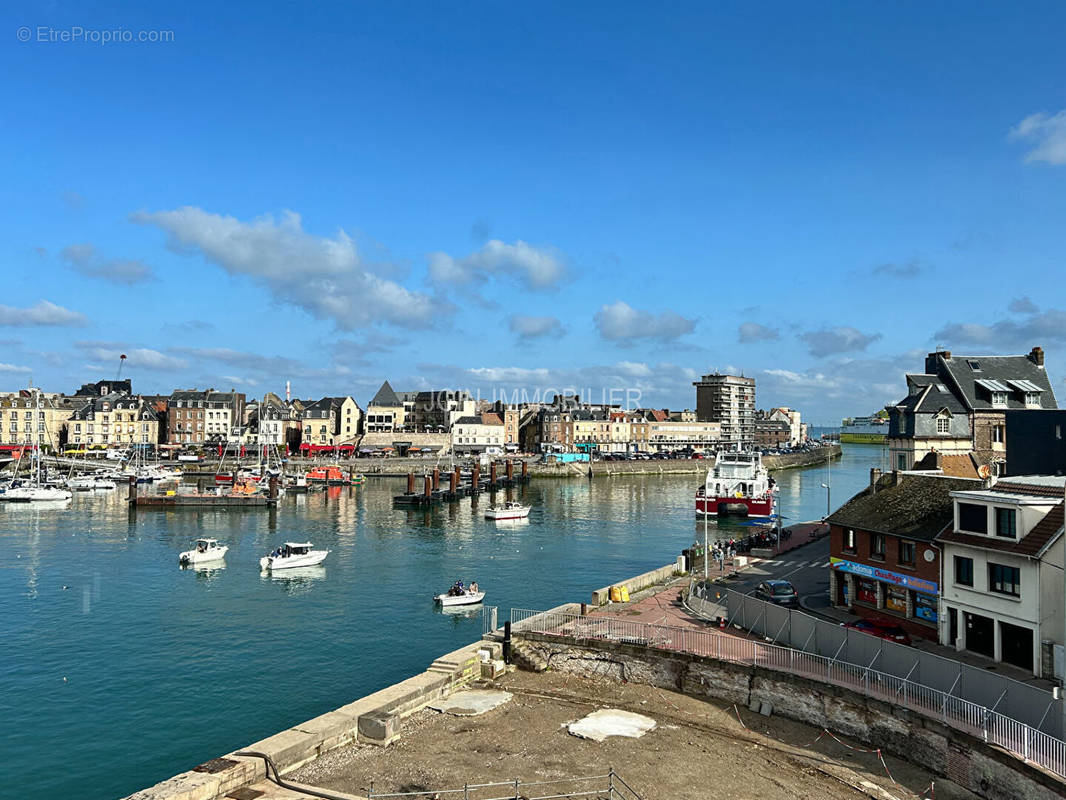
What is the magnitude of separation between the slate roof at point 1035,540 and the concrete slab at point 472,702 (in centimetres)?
1851

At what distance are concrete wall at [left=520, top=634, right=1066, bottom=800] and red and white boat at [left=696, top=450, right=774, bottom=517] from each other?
57465mm

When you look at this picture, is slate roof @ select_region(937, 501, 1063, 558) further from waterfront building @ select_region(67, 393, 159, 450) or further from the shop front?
waterfront building @ select_region(67, 393, 159, 450)

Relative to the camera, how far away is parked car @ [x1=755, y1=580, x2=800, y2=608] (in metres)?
37.3

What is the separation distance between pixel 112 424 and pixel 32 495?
3153 inches

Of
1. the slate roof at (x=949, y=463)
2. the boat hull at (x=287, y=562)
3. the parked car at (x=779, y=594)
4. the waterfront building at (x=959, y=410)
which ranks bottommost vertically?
the boat hull at (x=287, y=562)

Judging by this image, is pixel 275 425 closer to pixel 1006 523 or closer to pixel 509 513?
pixel 509 513

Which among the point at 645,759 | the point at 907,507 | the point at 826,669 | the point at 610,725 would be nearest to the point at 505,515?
the point at 907,507

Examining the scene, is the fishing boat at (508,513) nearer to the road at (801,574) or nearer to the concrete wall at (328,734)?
the road at (801,574)

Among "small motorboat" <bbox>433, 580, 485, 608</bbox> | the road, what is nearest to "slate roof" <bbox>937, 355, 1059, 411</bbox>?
the road

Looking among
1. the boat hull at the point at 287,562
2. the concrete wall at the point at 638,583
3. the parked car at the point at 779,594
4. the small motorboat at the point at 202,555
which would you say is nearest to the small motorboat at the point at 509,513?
the boat hull at the point at 287,562

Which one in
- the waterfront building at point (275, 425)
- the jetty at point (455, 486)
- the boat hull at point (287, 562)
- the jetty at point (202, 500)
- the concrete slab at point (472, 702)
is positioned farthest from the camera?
the waterfront building at point (275, 425)

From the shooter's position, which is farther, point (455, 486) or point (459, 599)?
point (455, 486)

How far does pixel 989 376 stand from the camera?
5309cm

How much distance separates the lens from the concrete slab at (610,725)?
1000 inches
